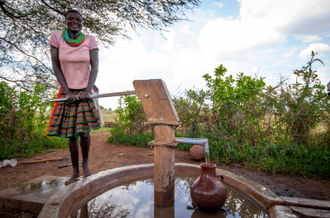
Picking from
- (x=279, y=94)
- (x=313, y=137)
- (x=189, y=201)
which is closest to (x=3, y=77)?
(x=189, y=201)

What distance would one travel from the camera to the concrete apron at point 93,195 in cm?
147

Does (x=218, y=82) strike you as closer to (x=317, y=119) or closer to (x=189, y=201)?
(x=317, y=119)

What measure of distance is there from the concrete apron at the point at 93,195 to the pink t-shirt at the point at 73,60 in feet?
3.18

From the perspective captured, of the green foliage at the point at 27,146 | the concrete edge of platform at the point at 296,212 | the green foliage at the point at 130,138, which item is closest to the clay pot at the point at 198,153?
the green foliage at the point at 130,138

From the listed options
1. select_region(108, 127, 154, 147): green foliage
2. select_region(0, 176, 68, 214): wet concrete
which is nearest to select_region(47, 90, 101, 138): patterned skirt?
select_region(0, 176, 68, 214): wet concrete

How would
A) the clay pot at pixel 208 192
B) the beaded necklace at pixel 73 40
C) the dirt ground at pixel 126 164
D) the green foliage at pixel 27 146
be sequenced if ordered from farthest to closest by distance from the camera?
1. the green foliage at pixel 27 146
2. the dirt ground at pixel 126 164
3. the beaded necklace at pixel 73 40
4. the clay pot at pixel 208 192

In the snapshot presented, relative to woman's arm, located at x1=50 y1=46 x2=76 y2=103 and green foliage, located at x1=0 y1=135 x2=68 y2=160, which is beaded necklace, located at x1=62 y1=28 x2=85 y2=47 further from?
green foliage, located at x1=0 y1=135 x2=68 y2=160

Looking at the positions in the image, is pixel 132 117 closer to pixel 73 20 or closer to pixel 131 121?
pixel 131 121

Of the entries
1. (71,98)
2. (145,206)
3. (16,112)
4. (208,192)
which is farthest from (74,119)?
(16,112)

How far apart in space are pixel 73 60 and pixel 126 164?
6.35ft

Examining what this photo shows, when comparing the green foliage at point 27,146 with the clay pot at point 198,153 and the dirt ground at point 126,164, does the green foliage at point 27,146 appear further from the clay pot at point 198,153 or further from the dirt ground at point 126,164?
the clay pot at point 198,153

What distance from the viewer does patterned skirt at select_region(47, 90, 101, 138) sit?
201cm

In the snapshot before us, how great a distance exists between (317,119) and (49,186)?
13.8 ft

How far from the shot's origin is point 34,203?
5.82 ft
